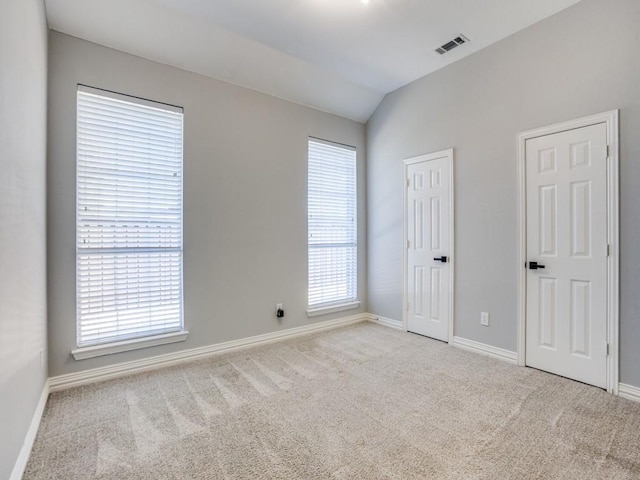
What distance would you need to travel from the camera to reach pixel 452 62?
3443mm

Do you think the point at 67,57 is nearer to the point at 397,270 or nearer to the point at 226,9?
the point at 226,9

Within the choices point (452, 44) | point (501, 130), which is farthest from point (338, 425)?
point (452, 44)

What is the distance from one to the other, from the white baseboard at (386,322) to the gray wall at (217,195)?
920 millimetres

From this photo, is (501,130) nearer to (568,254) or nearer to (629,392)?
(568,254)

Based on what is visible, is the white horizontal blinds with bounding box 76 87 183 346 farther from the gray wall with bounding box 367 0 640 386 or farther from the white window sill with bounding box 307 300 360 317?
the gray wall with bounding box 367 0 640 386

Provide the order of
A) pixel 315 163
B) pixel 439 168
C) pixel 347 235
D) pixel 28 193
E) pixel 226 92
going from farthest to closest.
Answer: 1. pixel 347 235
2. pixel 315 163
3. pixel 439 168
4. pixel 226 92
5. pixel 28 193

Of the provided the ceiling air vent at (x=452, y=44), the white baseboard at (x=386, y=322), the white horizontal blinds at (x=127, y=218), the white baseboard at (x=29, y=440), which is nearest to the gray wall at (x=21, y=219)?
the white baseboard at (x=29, y=440)

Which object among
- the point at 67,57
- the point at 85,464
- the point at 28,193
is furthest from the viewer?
the point at 67,57

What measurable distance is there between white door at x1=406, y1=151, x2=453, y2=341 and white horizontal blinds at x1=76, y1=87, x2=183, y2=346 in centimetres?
270

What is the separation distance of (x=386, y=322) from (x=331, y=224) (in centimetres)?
154

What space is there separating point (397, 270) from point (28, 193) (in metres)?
3.66

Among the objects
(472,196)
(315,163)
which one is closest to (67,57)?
(315,163)

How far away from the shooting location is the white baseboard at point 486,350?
3.02 metres

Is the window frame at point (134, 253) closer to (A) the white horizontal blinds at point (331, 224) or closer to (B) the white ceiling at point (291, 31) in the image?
(B) the white ceiling at point (291, 31)
